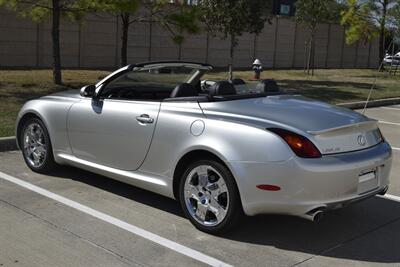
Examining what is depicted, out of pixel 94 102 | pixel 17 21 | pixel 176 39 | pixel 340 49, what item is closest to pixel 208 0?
pixel 176 39

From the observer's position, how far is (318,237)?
4.93 metres

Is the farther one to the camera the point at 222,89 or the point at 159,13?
the point at 159,13

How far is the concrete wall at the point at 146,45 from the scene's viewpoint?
22266 mm

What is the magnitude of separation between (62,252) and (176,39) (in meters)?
11.9

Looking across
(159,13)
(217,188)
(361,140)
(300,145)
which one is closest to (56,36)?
(159,13)

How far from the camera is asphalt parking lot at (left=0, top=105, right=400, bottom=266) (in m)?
4.34

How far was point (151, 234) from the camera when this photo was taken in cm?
483

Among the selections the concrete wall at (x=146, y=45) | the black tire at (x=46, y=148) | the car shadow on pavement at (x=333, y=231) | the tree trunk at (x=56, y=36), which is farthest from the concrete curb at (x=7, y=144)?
the concrete wall at (x=146, y=45)

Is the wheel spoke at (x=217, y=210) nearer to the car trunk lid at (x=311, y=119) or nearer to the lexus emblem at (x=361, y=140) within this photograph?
the car trunk lid at (x=311, y=119)

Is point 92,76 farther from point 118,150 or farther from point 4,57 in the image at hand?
point 118,150

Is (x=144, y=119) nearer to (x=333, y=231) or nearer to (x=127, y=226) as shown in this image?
(x=127, y=226)

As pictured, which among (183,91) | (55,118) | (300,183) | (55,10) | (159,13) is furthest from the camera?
(159,13)

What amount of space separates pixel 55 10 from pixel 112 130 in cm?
928

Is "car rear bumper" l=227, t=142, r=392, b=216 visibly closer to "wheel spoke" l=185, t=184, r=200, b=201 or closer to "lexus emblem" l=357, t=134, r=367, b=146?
A: "lexus emblem" l=357, t=134, r=367, b=146
